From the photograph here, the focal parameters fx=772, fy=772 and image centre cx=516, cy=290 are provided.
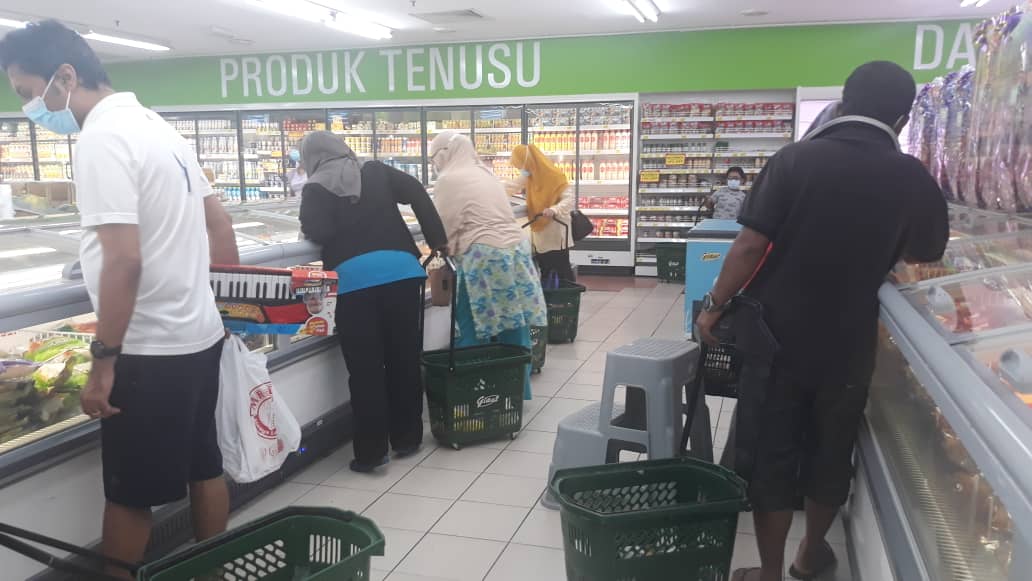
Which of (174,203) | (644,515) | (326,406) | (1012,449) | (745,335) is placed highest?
(174,203)

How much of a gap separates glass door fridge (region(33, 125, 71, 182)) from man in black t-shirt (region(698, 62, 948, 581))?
13.8m

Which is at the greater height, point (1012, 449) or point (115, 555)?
point (1012, 449)

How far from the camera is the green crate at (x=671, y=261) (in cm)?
942

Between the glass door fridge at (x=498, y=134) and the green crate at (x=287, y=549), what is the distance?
883cm

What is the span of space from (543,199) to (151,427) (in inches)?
164

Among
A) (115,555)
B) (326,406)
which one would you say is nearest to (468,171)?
(326,406)

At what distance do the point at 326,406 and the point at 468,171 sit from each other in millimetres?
1414

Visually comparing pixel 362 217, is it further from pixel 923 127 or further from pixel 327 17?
pixel 327 17

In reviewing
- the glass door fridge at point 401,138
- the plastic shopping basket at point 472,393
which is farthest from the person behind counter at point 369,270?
the glass door fridge at point 401,138

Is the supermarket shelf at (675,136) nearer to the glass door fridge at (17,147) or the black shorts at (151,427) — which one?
the black shorts at (151,427)

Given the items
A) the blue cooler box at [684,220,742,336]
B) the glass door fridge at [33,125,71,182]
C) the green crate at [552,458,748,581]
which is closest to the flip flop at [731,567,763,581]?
the green crate at [552,458,748,581]

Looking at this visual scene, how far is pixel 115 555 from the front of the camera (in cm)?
218

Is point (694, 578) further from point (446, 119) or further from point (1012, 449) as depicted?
point (446, 119)

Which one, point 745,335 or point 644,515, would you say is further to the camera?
point 745,335
